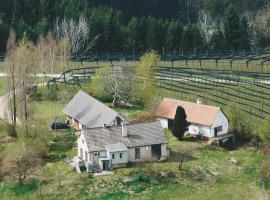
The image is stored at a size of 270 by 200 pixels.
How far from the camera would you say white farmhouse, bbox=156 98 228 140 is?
53.3 m

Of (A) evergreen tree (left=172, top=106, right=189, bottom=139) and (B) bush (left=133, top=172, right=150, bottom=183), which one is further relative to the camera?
(A) evergreen tree (left=172, top=106, right=189, bottom=139)

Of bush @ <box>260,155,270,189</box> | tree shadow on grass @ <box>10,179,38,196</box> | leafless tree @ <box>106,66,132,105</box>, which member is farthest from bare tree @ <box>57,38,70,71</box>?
bush @ <box>260,155,270,189</box>

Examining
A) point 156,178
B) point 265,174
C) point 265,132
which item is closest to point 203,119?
point 265,132

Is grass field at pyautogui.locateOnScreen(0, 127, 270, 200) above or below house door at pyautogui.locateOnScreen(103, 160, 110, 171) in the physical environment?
below

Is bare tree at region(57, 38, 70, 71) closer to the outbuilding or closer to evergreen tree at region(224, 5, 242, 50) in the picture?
the outbuilding

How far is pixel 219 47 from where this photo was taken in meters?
95.2

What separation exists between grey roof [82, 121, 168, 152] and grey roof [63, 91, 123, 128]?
476 cm

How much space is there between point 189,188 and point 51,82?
33316 mm

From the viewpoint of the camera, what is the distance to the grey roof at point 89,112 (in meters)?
55.1

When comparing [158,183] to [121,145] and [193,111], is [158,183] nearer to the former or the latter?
[121,145]

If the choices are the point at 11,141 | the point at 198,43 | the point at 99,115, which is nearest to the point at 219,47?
the point at 198,43

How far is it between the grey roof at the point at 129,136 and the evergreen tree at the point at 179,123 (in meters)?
2.80

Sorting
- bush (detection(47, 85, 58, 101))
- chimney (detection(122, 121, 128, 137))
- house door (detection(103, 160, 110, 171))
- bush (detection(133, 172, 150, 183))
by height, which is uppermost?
bush (detection(47, 85, 58, 101))

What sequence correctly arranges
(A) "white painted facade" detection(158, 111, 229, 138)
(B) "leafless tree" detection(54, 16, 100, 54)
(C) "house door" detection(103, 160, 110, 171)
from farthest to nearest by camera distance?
(B) "leafless tree" detection(54, 16, 100, 54) < (A) "white painted facade" detection(158, 111, 229, 138) < (C) "house door" detection(103, 160, 110, 171)
